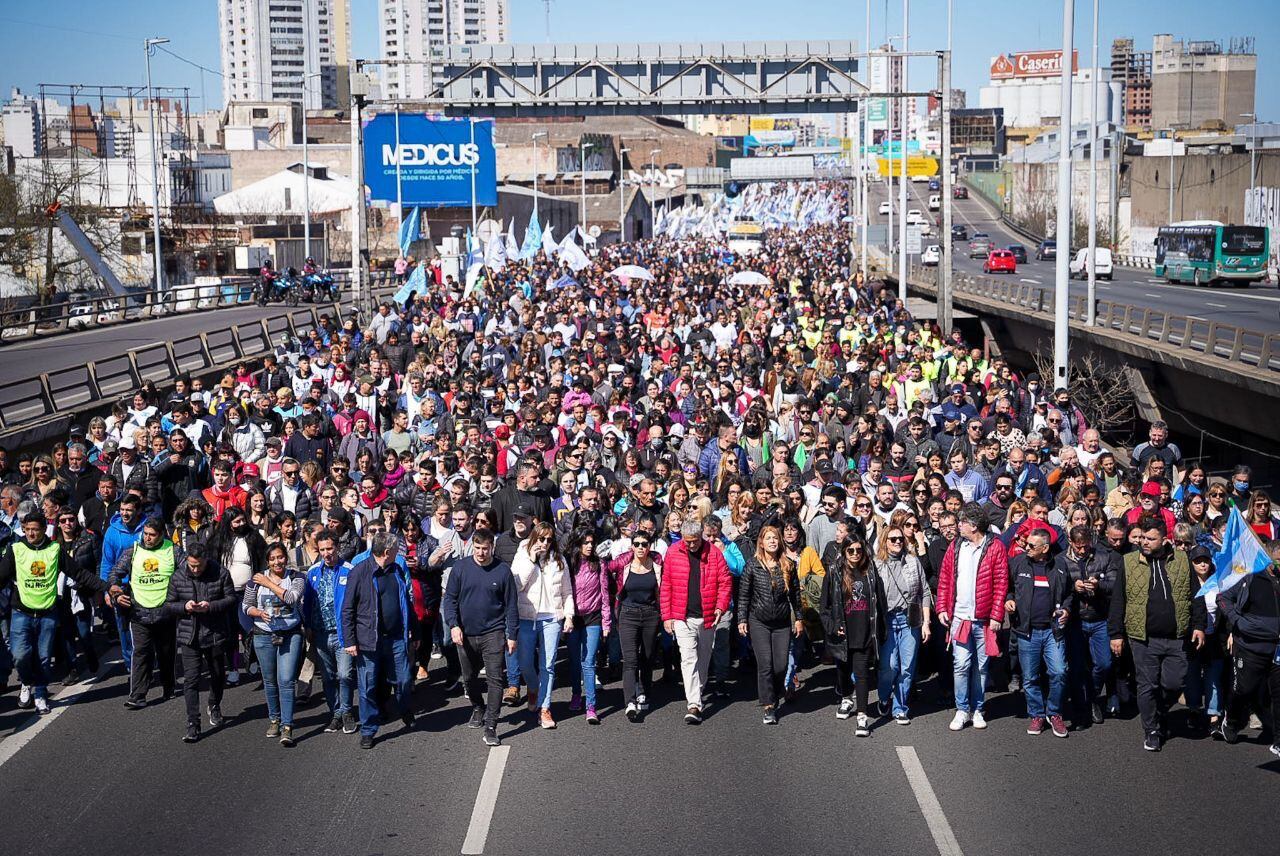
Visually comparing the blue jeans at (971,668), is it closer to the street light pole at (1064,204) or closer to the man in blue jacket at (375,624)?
the man in blue jacket at (375,624)

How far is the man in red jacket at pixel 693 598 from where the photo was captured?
410 inches

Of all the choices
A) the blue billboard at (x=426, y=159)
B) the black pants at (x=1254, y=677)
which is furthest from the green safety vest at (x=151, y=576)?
the blue billboard at (x=426, y=159)

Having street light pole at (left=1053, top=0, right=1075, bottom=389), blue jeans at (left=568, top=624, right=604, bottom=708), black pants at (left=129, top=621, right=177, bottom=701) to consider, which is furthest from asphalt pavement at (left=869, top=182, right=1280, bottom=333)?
black pants at (left=129, top=621, right=177, bottom=701)

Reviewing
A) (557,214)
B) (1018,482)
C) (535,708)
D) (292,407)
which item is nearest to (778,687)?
(535,708)

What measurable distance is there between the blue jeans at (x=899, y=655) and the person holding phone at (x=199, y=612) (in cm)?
452

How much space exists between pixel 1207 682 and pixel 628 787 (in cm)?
407

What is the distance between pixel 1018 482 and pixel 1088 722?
363cm

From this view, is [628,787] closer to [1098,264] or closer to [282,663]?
[282,663]

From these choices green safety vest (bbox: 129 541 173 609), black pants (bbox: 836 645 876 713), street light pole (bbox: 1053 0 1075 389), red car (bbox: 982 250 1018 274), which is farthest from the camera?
red car (bbox: 982 250 1018 274)

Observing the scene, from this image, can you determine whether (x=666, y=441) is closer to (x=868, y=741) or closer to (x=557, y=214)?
(x=868, y=741)

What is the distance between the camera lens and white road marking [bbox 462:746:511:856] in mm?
8055

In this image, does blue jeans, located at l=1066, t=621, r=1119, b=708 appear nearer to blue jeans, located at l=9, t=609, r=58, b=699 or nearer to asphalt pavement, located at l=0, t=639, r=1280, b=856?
asphalt pavement, located at l=0, t=639, r=1280, b=856

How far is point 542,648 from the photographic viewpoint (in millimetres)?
10508

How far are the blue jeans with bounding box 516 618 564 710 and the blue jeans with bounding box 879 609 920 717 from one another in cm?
225
